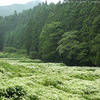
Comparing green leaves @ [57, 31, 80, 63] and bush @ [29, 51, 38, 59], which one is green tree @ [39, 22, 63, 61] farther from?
bush @ [29, 51, 38, 59]

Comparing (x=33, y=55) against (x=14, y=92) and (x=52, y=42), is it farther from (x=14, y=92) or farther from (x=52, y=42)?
(x=14, y=92)

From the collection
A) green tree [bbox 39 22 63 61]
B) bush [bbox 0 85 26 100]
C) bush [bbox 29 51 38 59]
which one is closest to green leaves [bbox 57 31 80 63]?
green tree [bbox 39 22 63 61]

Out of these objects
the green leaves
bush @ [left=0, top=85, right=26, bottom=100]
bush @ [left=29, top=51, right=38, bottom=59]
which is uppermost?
the green leaves

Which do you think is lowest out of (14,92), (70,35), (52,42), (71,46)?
(14,92)

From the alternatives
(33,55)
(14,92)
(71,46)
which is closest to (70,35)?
(71,46)

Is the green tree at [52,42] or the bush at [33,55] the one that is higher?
the green tree at [52,42]

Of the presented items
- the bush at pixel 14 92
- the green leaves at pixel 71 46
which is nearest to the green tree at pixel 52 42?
the green leaves at pixel 71 46

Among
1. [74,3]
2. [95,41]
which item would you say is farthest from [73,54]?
[74,3]

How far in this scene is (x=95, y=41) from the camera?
32.1m

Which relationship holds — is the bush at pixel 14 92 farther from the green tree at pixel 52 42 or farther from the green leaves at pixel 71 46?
the green tree at pixel 52 42

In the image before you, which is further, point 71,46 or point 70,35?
point 70,35

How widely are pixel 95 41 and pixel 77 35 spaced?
340 inches

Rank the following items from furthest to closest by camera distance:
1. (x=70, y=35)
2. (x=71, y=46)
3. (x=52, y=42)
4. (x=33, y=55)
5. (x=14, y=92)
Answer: (x=33, y=55) → (x=52, y=42) → (x=70, y=35) → (x=71, y=46) → (x=14, y=92)

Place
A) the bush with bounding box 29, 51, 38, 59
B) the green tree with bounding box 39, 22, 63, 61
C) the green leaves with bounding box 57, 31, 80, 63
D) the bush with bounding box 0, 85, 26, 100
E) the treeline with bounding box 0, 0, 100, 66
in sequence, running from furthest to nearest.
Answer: the bush with bounding box 29, 51, 38, 59
the green tree with bounding box 39, 22, 63, 61
the green leaves with bounding box 57, 31, 80, 63
the treeline with bounding box 0, 0, 100, 66
the bush with bounding box 0, 85, 26, 100
